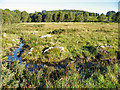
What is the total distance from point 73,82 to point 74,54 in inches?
250

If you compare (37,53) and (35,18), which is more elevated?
(35,18)

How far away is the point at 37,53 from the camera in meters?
10.5

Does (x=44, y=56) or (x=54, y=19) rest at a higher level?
(x=54, y=19)

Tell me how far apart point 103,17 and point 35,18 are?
7043 centimetres

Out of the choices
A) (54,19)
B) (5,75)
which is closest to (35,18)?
(54,19)

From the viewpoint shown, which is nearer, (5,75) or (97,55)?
(5,75)

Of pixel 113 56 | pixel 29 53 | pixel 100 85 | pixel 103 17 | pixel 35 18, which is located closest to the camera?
pixel 100 85

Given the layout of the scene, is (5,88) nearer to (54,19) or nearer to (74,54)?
(74,54)

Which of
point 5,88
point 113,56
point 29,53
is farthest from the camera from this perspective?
point 29,53

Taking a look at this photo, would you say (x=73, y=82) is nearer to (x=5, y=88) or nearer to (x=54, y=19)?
(x=5, y=88)

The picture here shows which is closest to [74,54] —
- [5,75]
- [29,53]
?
[29,53]

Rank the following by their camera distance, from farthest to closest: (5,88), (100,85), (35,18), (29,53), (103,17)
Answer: (35,18), (103,17), (29,53), (100,85), (5,88)

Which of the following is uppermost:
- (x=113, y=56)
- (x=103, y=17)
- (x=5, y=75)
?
(x=103, y=17)

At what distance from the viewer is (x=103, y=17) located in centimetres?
8575
